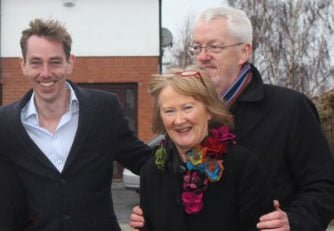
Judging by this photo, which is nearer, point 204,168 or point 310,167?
point 204,168

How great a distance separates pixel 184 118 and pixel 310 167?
67cm

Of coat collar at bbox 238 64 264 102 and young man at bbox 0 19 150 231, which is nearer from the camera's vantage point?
coat collar at bbox 238 64 264 102

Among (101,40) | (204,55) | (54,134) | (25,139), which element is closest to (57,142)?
(54,134)

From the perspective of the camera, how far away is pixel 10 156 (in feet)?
11.9

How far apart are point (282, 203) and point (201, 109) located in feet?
2.12

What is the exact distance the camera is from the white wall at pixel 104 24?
15.7m

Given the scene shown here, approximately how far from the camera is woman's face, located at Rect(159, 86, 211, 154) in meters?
2.79

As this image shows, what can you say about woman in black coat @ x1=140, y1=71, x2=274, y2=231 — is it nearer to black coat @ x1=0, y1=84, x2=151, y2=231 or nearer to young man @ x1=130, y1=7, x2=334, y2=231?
young man @ x1=130, y1=7, x2=334, y2=231

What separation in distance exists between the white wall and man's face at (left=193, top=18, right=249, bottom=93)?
1269 centimetres

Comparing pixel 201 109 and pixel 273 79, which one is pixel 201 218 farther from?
pixel 273 79

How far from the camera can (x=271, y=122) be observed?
10.00 feet

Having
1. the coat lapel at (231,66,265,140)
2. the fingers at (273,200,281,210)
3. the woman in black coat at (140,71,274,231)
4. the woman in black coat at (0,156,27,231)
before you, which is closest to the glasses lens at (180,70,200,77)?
the woman in black coat at (140,71,274,231)

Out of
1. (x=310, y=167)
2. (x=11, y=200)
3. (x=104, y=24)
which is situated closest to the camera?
(x=310, y=167)

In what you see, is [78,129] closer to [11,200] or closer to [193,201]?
[11,200]
